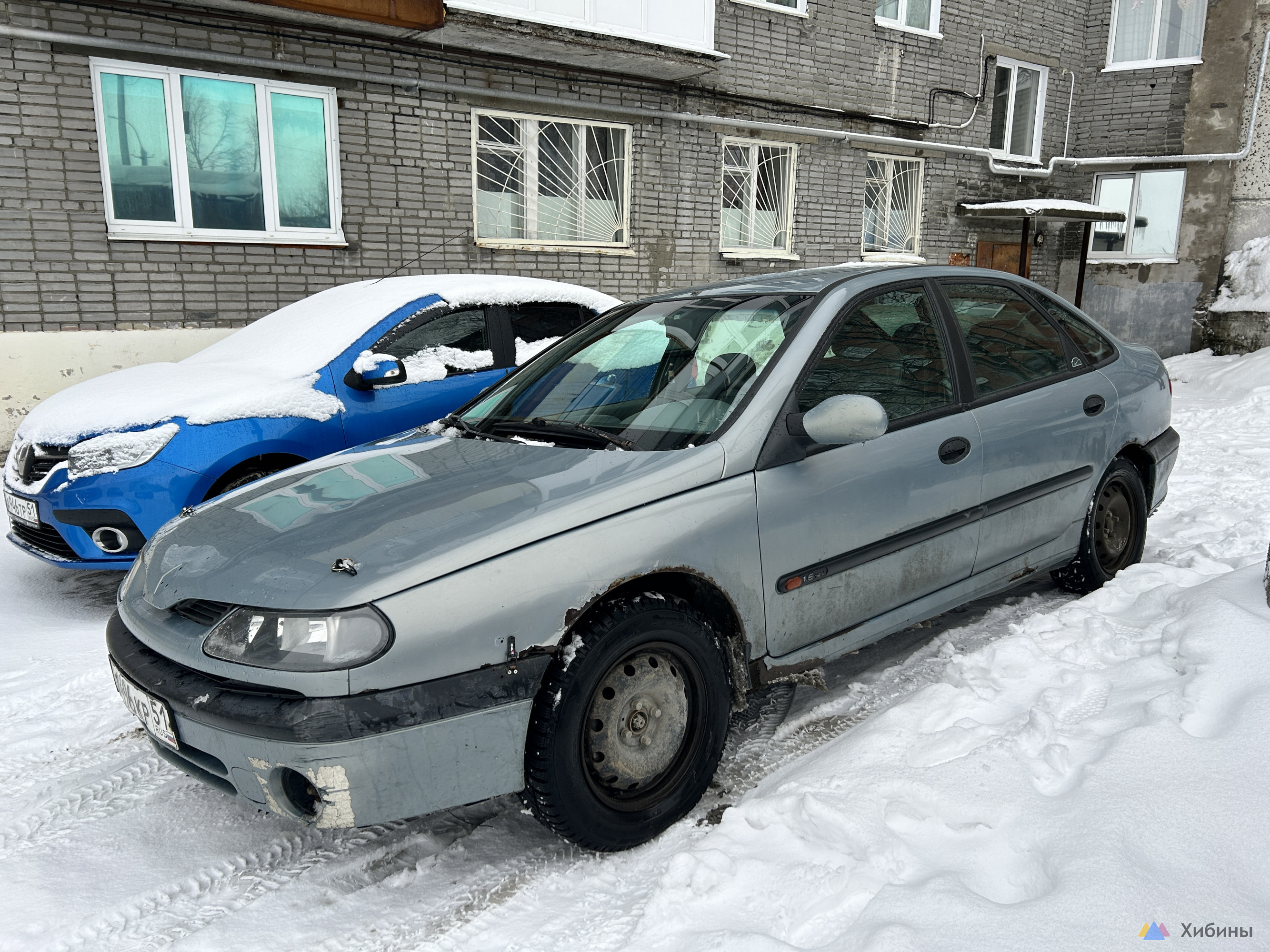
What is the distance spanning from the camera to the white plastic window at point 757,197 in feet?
40.2

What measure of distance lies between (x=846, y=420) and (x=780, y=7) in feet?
36.7

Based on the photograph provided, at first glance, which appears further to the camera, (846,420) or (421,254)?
(421,254)

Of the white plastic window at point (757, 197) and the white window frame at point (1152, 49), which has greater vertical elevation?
the white window frame at point (1152, 49)

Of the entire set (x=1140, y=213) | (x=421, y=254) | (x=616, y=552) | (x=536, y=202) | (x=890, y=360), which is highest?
(x=1140, y=213)

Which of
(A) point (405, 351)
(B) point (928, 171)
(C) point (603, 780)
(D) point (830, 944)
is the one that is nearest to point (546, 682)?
(C) point (603, 780)

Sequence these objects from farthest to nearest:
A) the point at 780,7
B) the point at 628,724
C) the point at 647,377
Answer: the point at 780,7
the point at 647,377
the point at 628,724

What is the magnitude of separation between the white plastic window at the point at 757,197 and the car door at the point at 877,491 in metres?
9.23

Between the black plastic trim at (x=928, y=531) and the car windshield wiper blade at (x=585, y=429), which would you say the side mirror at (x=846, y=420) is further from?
the car windshield wiper blade at (x=585, y=429)

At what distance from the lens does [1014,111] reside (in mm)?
15477

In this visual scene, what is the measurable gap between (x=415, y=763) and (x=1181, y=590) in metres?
3.00

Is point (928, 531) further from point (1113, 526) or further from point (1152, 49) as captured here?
point (1152, 49)

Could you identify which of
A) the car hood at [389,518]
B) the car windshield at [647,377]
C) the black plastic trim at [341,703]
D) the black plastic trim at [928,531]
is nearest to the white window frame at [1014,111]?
the black plastic trim at [928,531]

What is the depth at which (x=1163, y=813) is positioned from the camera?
6.88ft

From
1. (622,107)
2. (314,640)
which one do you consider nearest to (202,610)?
(314,640)
